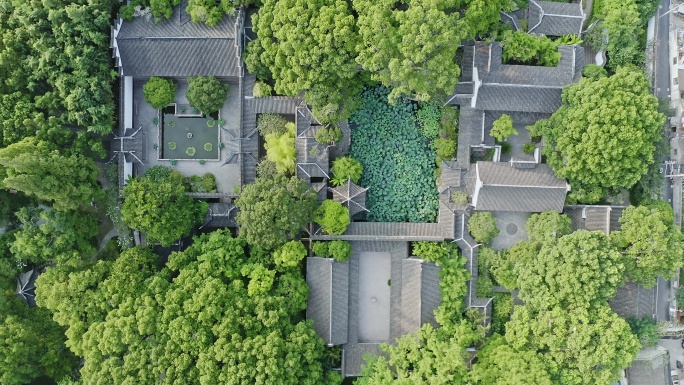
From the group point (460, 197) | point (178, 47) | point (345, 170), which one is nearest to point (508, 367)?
point (460, 197)

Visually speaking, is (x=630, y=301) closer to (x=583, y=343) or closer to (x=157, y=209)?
(x=583, y=343)

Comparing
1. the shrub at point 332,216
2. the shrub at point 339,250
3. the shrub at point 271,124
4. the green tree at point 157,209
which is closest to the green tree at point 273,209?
the shrub at point 332,216

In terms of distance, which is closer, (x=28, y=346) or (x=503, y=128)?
(x=28, y=346)

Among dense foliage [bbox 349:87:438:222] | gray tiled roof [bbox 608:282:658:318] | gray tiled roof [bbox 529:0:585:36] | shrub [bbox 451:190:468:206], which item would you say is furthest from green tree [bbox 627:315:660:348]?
gray tiled roof [bbox 529:0:585:36]

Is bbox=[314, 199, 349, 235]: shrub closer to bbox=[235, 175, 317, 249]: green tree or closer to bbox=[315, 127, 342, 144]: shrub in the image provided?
bbox=[235, 175, 317, 249]: green tree

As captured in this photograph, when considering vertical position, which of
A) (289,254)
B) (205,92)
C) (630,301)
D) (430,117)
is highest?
(205,92)

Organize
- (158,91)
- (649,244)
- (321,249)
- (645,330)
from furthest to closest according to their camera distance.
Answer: (158,91) < (321,249) < (645,330) < (649,244)
